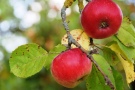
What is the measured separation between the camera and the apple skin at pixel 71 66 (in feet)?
2.88

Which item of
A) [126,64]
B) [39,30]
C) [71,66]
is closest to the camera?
[71,66]

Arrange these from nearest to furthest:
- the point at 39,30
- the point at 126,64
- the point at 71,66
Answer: the point at 71,66
the point at 126,64
the point at 39,30

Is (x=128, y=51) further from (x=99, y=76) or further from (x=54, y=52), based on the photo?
(x=54, y=52)

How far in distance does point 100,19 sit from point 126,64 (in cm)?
16

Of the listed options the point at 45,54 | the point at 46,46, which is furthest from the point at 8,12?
the point at 45,54

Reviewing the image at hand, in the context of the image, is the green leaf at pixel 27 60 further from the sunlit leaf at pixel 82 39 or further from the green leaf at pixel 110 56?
the green leaf at pixel 110 56

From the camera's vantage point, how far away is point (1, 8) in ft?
11.3

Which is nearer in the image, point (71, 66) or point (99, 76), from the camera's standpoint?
point (71, 66)

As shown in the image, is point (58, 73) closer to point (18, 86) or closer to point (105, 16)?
point (105, 16)

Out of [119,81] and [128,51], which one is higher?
[128,51]

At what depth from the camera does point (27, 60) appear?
1.00m

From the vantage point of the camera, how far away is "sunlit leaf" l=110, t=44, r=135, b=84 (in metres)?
0.99

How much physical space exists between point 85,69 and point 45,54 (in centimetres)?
16

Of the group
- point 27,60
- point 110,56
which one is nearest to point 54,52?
point 27,60
